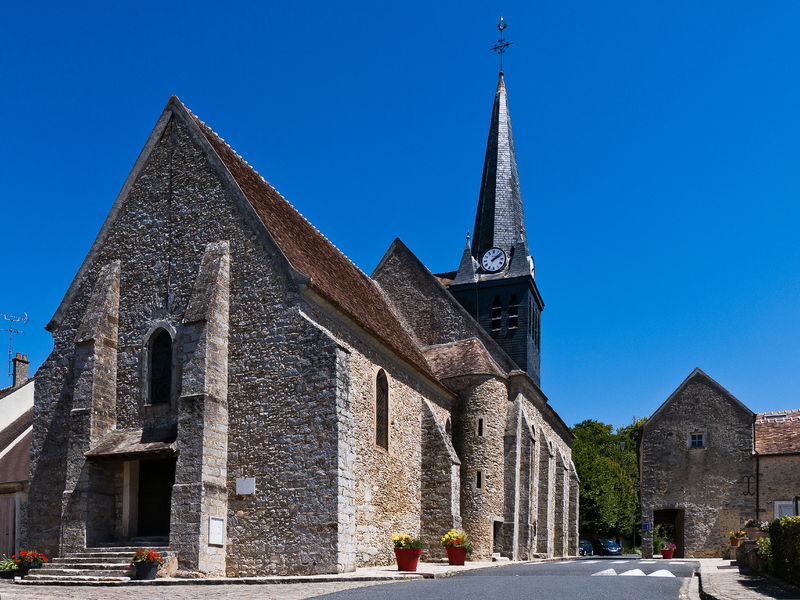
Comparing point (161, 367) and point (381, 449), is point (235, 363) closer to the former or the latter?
point (161, 367)

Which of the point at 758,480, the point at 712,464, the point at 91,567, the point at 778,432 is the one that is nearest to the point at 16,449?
the point at 91,567

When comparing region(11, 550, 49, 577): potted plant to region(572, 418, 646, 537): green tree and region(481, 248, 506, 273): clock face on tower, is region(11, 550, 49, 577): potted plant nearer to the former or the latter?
region(481, 248, 506, 273): clock face on tower

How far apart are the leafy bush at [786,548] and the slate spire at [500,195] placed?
22.3 metres

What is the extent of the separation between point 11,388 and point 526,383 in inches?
821

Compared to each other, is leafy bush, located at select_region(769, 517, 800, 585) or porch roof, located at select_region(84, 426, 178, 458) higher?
porch roof, located at select_region(84, 426, 178, 458)

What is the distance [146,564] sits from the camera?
1527 cm

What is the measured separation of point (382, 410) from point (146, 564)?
7.86m

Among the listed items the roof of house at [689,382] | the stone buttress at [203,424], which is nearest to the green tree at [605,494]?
the roof of house at [689,382]

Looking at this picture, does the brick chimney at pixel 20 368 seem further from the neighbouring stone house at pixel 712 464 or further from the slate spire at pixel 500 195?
the neighbouring stone house at pixel 712 464

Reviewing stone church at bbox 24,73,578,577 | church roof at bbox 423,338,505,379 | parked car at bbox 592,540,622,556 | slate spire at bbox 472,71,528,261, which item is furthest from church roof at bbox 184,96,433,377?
parked car at bbox 592,540,622,556

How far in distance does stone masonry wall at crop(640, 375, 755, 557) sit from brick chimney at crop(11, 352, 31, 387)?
86.6 feet

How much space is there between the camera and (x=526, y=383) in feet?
98.4

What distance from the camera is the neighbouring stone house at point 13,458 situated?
2213cm

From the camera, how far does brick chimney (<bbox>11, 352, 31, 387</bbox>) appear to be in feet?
107
